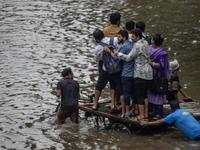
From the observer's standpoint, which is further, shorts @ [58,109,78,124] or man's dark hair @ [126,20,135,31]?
shorts @ [58,109,78,124]

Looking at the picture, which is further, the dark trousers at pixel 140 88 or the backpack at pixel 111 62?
the backpack at pixel 111 62

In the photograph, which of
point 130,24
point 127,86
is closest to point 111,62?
point 127,86

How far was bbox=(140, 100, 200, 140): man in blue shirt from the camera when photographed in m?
6.88

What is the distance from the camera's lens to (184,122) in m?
6.89

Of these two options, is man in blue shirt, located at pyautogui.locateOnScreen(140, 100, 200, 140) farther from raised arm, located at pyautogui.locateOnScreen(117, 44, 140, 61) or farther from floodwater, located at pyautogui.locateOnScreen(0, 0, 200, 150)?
raised arm, located at pyautogui.locateOnScreen(117, 44, 140, 61)

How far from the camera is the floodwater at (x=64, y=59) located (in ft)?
24.8

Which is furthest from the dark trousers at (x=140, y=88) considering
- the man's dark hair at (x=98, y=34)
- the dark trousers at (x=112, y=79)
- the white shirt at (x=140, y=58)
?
the man's dark hair at (x=98, y=34)

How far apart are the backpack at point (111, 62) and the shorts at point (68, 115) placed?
1.59 m

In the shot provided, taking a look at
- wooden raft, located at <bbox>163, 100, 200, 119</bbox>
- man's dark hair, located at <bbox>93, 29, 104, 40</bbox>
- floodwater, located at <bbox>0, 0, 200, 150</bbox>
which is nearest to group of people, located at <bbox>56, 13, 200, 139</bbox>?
man's dark hair, located at <bbox>93, 29, 104, 40</bbox>

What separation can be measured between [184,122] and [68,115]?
9.78 ft

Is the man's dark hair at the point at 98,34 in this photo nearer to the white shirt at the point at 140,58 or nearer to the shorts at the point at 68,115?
the white shirt at the point at 140,58

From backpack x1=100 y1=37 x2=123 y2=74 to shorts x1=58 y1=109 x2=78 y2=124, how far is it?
159 cm

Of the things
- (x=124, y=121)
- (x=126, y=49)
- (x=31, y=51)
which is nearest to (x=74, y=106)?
(x=124, y=121)

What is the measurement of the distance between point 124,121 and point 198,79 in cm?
558
